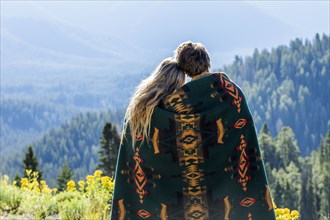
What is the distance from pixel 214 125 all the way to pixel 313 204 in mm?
55502

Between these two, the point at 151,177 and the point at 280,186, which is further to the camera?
the point at 280,186

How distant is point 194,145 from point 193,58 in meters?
0.62

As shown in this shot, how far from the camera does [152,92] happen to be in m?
4.09

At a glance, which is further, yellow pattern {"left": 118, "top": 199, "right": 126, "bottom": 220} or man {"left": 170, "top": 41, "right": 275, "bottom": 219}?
yellow pattern {"left": 118, "top": 199, "right": 126, "bottom": 220}

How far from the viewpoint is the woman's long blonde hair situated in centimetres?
408

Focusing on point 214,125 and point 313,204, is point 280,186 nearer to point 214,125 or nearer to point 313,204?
point 313,204

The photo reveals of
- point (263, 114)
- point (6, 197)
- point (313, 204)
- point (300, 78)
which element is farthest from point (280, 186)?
point (300, 78)

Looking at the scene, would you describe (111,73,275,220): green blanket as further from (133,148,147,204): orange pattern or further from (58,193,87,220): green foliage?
(58,193,87,220): green foliage

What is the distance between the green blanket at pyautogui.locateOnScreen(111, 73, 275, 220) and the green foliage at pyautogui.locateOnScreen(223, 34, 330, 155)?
158 meters

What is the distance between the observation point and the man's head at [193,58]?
4059 mm

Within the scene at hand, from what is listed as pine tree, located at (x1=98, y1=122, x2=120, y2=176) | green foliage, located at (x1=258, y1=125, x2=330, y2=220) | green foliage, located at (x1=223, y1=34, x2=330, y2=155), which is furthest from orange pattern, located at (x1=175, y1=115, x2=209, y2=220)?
green foliage, located at (x1=223, y1=34, x2=330, y2=155)

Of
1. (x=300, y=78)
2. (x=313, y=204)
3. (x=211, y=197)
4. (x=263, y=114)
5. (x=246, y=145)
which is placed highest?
(x=300, y=78)

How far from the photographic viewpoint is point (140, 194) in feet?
14.1

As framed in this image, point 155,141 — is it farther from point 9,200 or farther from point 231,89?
point 9,200
